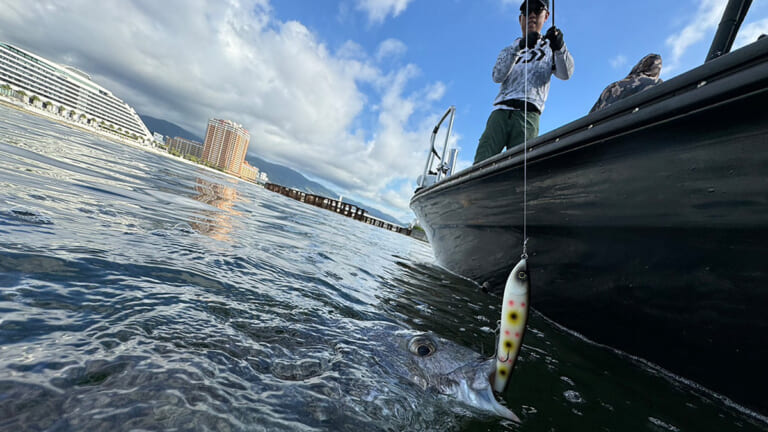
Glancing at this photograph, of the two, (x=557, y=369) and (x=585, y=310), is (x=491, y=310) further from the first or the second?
(x=557, y=369)

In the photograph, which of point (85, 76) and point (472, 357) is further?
point (85, 76)

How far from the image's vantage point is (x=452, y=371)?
1850 mm

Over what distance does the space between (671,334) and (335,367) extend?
8.62ft

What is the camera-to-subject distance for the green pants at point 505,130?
15.6 ft

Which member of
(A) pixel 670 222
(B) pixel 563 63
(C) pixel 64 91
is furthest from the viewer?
(C) pixel 64 91

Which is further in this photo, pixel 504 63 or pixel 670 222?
pixel 504 63

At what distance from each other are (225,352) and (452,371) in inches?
50.0

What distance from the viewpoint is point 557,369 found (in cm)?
233

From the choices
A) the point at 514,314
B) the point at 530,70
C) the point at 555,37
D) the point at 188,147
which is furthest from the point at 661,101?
the point at 188,147

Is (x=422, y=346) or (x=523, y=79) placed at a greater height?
(x=523, y=79)

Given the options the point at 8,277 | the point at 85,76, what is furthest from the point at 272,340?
the point at 85,76

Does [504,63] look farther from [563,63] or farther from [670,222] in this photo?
[670,222]

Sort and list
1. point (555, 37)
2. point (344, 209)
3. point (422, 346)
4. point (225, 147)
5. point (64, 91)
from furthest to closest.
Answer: point (225, 147), point (64, 91), point (344, 209), point (555, 37), point (422, 346)

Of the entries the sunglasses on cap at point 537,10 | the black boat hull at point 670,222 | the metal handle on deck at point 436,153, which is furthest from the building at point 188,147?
the black boat hull at point 670,222
